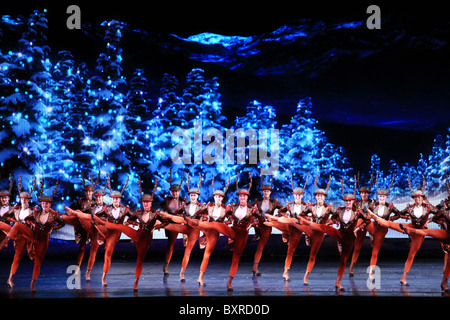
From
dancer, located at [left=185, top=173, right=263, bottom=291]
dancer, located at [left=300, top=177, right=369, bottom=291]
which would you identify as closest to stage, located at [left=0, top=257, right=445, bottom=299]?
dancer, located at [left=300, top=177, right=369, bottom=291]

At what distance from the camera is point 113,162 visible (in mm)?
19266

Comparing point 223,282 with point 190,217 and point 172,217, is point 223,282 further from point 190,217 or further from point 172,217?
point 172,217

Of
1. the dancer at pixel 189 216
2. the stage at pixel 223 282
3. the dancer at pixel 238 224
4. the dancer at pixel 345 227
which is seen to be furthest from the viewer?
the dancer at pixel 189 216

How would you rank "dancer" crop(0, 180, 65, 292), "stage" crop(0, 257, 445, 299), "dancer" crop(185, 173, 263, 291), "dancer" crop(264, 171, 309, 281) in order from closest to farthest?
"stage" crop(0, 257, 445, 299)
"dancer" crop(0, 180, 65, 292)
"dancer" crop(185, 173, 263, 291)
"dancer" crop(264, 171, 309, 281)

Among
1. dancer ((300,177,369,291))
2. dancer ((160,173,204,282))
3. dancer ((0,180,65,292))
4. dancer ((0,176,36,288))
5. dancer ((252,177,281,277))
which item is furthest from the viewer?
dancer ((252,177,281,277))

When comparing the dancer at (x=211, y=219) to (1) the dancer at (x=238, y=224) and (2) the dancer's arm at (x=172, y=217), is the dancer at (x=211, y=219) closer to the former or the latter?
(1) the dancer at (x=238, y=224)

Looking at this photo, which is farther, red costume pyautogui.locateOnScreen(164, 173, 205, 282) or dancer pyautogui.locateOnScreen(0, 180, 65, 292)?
red costume pyautogui.locateOnScreen(164, 173, 205, 282)

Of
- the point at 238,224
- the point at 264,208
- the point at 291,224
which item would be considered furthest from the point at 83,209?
the point at 291,224

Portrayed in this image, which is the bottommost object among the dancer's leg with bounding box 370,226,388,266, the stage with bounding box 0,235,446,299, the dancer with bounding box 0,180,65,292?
the stage with bounding box 0,235,446,299

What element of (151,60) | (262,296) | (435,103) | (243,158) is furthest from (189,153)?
(262,296)

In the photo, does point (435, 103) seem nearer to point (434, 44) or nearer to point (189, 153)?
point (434, 44)

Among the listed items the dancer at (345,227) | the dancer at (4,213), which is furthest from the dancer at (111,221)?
the dancer at (345,227)

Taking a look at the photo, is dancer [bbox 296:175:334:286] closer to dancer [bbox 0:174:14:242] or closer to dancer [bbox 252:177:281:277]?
dancer [bbox 252:177:281:277]

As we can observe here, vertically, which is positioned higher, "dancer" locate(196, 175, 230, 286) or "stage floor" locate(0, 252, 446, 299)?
"dancer" locate(196, 175, 230, 286)
